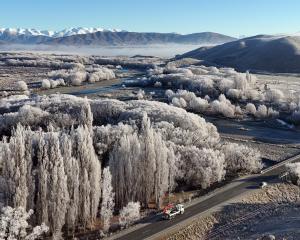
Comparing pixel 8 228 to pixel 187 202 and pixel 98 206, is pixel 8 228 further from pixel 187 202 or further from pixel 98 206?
pixel 187 202

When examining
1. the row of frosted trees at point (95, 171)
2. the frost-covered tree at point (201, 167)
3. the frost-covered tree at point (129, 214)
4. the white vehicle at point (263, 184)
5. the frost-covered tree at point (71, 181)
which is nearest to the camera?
the row of frosted trees at point (95, 171)

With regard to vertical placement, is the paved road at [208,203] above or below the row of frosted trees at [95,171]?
below

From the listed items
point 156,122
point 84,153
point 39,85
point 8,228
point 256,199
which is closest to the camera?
point 8,228

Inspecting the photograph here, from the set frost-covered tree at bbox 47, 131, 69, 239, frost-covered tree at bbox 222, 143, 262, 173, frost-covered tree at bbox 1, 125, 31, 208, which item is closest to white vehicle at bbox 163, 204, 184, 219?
frost-covered tree at bbox 47, 131, 69, 239

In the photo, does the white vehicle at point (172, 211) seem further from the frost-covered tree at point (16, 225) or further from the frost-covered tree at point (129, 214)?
the frost-covered tree at point (16, 225)

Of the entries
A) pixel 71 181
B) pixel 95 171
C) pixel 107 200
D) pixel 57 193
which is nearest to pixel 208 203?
pixel 107 200

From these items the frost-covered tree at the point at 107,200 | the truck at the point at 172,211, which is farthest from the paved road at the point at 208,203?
the frost-covered tree at the point at 107,200

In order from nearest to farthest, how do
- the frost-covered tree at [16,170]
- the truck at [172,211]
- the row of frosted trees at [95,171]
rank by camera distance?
the frost-covered tree at [16,170]
the row of frosted trees at [95,171]
the truck at [172,211]

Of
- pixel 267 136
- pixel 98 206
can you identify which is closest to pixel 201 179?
pixel 98 206
